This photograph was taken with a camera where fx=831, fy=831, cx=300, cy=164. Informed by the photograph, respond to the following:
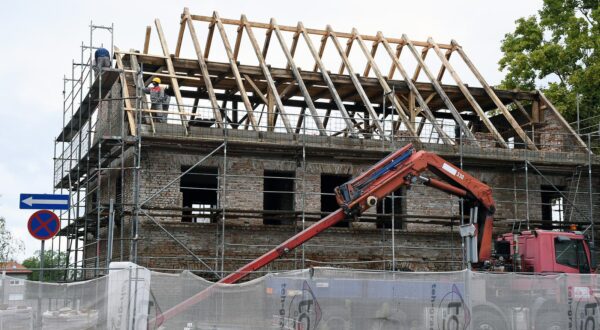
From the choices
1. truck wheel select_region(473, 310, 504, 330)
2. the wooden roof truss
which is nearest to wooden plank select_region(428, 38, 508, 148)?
the wooden roof truss

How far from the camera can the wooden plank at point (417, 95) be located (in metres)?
23.5

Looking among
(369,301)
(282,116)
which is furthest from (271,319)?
(282,116)

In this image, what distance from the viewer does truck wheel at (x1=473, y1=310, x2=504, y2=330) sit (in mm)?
13766

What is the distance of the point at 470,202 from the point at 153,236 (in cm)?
788

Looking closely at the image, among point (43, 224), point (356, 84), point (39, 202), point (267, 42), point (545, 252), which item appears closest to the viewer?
point (43, 224)

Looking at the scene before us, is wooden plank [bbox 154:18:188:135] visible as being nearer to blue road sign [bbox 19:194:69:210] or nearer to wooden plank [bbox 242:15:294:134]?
wooden plank [bbox 242:15:294:134]

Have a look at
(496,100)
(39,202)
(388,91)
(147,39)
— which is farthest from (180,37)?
(39,202)

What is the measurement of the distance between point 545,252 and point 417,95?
26.1 feet

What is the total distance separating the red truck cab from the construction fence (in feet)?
12.4

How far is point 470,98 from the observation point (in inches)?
1005

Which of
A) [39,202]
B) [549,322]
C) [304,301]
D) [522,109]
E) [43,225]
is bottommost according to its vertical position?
[549,322]

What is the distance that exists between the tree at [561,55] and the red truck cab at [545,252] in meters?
13.4

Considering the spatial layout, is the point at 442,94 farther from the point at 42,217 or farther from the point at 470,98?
the point at 42,217

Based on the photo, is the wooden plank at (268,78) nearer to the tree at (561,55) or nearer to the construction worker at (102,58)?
the construction worker at (102,58)
